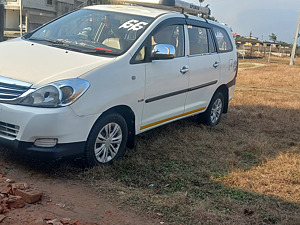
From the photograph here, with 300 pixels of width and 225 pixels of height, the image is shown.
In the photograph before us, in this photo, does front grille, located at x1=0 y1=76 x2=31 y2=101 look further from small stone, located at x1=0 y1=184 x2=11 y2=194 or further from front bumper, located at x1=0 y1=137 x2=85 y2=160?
small stone, located at x1=0 y1=184 x2=11 y2=194

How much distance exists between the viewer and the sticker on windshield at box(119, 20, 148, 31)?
4965mm

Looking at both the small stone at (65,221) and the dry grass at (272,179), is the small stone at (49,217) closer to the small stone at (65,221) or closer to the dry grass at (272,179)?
the small stone at (65,221)

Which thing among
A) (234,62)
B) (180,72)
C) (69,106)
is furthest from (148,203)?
(234,62)

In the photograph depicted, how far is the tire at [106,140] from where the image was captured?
4.10 meters

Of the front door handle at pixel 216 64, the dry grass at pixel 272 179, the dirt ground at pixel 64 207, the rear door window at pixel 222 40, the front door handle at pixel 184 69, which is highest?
the rear door window at pixel 222 40

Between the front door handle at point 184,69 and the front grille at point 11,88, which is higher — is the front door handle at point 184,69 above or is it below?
above

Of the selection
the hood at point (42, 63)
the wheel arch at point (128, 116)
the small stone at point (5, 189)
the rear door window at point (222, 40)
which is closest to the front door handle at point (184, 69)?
the wheel arch at point (128, 116)

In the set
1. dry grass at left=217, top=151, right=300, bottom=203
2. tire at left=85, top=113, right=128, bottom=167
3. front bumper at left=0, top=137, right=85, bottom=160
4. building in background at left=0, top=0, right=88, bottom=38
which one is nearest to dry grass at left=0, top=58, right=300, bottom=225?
dry grass at left=217, top=151, right=300, bottom=203

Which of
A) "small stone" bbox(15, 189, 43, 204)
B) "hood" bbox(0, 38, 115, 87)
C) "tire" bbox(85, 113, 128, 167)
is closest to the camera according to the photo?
"small stone" bbox(15, 189, 43, 204)

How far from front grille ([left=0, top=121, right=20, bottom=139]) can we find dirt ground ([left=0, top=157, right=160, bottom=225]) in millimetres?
372

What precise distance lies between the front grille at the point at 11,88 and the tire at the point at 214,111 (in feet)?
12.4

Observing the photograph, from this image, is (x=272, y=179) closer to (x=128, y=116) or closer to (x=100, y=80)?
(x=128, y=116)

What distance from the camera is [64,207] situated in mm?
3322

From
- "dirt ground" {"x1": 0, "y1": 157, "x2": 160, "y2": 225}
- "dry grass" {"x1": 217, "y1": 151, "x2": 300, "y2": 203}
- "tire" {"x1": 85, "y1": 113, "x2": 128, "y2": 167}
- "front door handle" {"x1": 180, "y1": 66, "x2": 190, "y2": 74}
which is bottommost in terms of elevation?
"dry grass" {"x1": 217, "y1": 151, "x2": 300, "y2": 203}
